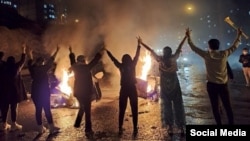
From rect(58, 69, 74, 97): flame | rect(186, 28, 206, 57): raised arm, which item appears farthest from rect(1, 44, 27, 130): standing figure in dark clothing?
rect(186, 28, 206, 57): raised arm

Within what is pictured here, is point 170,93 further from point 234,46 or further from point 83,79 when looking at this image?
point 83,79

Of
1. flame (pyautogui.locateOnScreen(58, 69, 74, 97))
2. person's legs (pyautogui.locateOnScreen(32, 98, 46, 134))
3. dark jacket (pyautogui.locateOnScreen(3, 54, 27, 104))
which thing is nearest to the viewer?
person's legs (pyautogui.locateOnScreen(32, 98, 46, 134))

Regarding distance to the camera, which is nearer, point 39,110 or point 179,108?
point 179,108

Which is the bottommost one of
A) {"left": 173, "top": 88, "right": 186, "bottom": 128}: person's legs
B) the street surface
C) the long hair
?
the street surface

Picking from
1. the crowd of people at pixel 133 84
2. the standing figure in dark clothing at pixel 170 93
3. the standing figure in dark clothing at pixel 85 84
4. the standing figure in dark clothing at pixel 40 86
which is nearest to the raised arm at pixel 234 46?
the crowd of people at pixel 133 84

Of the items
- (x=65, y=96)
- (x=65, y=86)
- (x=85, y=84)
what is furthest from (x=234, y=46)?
(x=65, y=86)

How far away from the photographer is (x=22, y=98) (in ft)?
25.3

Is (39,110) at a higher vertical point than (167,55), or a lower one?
lower

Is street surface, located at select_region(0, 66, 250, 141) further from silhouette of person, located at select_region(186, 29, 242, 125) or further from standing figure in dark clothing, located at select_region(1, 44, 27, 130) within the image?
silhouette of person, located at select_region(186, 29, 242, 125)

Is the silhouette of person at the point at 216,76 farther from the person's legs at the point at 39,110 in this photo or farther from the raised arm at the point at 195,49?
the person's legs at the point at 39,110

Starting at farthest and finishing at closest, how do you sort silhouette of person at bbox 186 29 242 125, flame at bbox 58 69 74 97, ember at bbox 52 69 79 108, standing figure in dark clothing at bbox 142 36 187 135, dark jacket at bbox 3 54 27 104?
flame at bbox 58 69 74 97
ember at bbox 52 69 79 108
dark jacket at bbox 3 54 27 104
standing figure in dark clothing at bbox 142 36 187 135
silhouette of person at bbox 186 29 242 125

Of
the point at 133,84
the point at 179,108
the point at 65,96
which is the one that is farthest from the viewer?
the point at 65,96

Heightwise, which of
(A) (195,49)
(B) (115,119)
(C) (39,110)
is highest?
(A) (195,49)

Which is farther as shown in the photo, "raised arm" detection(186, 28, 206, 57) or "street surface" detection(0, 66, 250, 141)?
"street surface" detection(0, 66, 250, 141)
